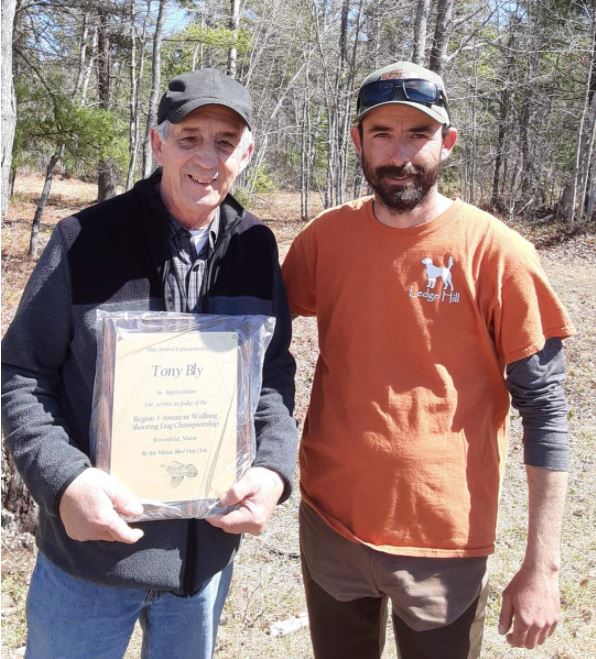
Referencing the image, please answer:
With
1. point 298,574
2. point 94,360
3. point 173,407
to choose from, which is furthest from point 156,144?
point 298,574

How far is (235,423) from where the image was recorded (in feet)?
5.77

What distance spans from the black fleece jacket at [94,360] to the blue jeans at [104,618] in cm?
9

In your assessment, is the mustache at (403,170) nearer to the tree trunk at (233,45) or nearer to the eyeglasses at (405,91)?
the eyeglasses at (405,91)

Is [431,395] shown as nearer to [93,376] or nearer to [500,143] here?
[93,376]

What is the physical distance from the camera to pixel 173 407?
1.70 metres

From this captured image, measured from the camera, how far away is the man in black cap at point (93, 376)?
1.67m

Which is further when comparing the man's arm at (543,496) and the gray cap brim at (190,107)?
the man's arm at (543,496)

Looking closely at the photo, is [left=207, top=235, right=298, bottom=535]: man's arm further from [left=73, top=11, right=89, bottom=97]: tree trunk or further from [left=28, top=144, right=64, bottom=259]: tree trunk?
[left=73, top=11, right=89, bottom=97]: tree trunk

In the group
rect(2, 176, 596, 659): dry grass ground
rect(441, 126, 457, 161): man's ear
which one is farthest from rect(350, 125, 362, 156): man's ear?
rect(2, 176, 596, 659): dry grass ground

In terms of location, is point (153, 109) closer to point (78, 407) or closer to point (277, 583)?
point (277, 583)

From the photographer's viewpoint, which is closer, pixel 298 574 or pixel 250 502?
pixel 250 502

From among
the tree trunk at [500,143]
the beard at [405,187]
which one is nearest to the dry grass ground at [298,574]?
the beard at [405,187]

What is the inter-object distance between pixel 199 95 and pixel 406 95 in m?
0.70

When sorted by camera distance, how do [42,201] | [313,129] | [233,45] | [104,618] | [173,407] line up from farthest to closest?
[313,129], [233,45], [42,201], [104,618], [173,407]
